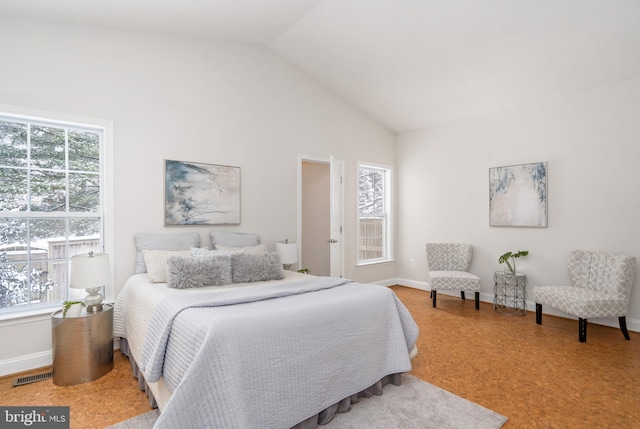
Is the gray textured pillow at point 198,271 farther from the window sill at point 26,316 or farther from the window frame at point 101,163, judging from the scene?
the window sill at point 26,316

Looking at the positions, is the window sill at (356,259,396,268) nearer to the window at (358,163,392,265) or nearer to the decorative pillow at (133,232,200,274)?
the window at (358,163,392,265)

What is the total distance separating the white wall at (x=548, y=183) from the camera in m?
3.64

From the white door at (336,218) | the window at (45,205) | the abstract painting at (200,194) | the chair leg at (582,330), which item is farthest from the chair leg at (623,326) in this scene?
the window at (45,205)

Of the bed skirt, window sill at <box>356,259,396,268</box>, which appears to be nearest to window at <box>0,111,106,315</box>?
the bed skirt

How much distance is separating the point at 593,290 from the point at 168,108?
487 centimetres

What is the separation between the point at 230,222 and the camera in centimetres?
390

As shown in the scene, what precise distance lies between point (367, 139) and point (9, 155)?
4330 millimetres

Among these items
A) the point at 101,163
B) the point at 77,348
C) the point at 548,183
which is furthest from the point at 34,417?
the point at 548,183

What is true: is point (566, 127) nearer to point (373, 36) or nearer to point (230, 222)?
point (373, 36)

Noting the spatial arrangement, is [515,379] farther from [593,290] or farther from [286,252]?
[286,252]

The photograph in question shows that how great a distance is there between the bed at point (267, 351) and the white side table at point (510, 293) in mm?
2336

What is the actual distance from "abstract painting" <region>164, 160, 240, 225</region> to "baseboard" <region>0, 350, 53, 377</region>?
4.78 ft

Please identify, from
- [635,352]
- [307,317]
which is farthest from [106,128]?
[635,352]

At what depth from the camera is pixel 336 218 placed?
4.26 metres
